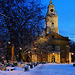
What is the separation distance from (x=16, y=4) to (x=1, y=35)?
5.61 meters

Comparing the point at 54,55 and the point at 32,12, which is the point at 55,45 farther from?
the point at 32,12

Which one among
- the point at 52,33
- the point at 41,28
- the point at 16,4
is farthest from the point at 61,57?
the point at 16,4

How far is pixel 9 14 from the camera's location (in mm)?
19500

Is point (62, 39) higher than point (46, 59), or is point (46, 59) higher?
point (62, 39)

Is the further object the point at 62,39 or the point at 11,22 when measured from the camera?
the point at 62,39

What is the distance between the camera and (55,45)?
69.3m

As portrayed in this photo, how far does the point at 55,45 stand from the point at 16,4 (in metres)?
49.3

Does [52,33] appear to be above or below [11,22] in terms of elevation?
above

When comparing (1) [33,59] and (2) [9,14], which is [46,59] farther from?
(2) [9,14]

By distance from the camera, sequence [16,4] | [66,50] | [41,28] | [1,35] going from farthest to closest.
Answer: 1. [66,50]
2. [41,28]
3. [1,35]
4. [16,4]

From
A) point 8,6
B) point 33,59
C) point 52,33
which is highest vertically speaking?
point 52,33

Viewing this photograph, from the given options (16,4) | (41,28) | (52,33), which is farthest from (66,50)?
(16,4)

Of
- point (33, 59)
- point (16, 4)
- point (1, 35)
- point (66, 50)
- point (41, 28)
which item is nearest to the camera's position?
point (16, 4)

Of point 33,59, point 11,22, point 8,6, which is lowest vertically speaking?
→ point 33,59
